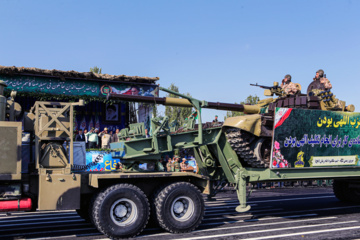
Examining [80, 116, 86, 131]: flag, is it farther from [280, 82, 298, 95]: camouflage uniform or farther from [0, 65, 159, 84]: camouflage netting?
[280, 82, 298, 95]: camouflage uniform

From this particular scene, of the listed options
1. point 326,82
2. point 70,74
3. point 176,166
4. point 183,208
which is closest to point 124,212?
point 183,208

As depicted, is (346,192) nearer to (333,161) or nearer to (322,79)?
(333,161)

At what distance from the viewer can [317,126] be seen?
10234mm

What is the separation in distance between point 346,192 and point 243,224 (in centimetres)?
576

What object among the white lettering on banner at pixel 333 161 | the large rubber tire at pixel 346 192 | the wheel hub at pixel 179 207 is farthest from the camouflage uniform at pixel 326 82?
the wheel hub at pixel 179 207

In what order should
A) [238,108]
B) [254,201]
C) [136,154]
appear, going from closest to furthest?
[136,154] → [238,108] → [254,201]

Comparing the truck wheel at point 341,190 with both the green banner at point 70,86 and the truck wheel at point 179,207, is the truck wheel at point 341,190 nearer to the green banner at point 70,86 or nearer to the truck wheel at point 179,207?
the truck wheel at point 179,207

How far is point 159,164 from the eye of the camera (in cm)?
972

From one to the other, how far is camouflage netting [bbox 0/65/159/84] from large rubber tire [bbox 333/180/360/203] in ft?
40.3

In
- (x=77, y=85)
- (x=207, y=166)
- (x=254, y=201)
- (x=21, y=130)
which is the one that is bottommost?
(x=254, y=201)

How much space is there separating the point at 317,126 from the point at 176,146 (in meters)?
3.79

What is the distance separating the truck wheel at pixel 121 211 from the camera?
7926 millimetres

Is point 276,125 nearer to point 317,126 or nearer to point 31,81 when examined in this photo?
point 317,126

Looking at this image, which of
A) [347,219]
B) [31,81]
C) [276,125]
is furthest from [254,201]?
[31,81]
